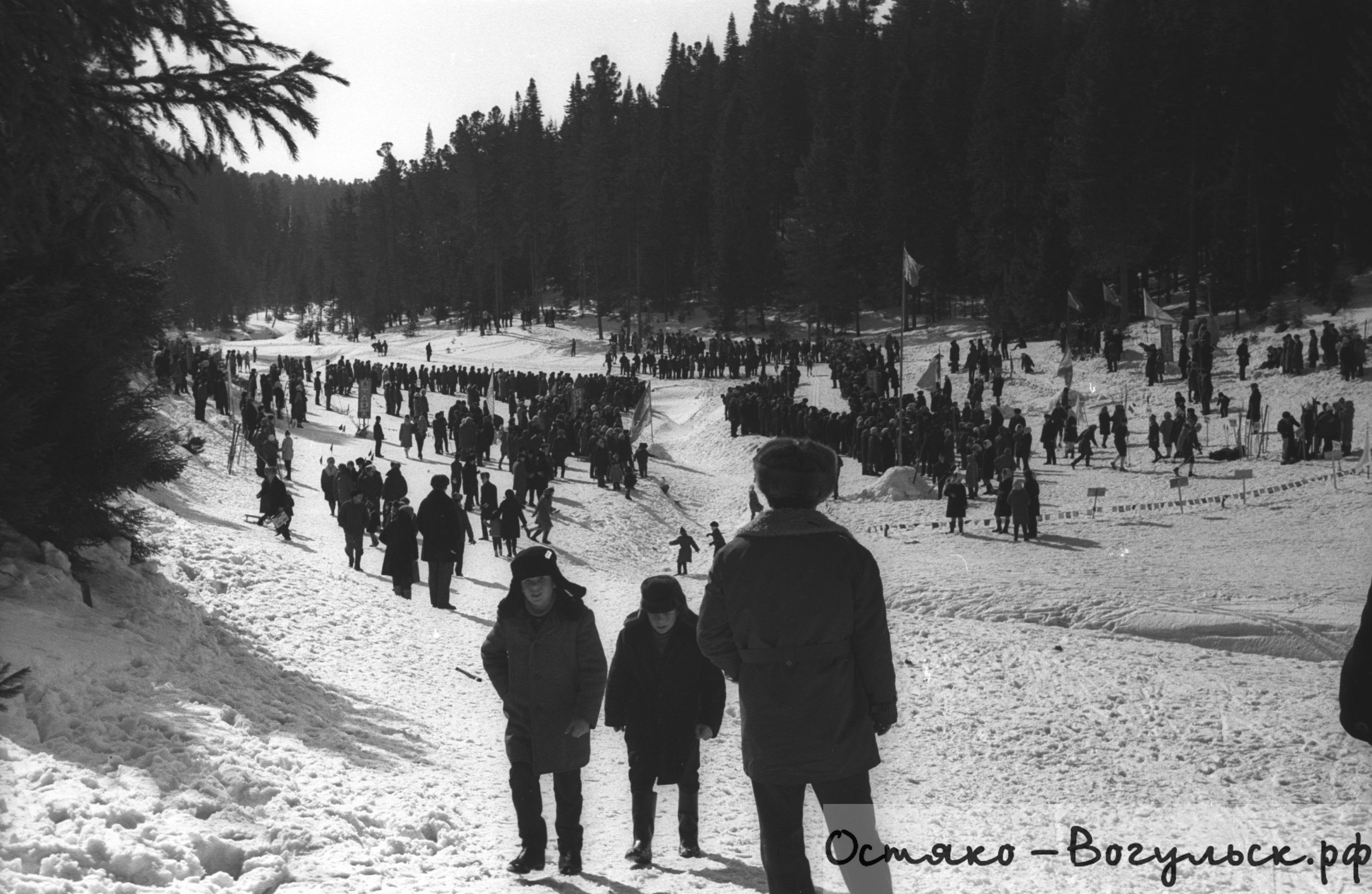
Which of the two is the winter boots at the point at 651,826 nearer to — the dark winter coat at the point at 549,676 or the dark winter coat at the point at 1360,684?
the dark winter coat at the point at 549,676

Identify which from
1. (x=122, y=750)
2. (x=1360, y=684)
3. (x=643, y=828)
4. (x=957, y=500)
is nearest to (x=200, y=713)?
(x=122, y=750)

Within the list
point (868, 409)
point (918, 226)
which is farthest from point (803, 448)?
point (918, 226)

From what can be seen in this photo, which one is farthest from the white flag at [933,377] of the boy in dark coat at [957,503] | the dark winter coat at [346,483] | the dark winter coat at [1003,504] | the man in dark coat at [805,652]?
the man in dark coat at [805,652]

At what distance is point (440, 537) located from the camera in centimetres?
1259

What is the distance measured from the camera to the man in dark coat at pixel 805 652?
352cm

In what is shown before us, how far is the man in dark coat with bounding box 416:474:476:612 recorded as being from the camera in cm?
1261

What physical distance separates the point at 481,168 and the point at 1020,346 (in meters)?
45.0

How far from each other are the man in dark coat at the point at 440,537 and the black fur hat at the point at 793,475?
915cm

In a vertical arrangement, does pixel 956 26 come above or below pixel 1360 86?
above

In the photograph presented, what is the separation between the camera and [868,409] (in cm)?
3116

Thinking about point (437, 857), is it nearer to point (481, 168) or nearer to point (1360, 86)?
point (1360, 86)

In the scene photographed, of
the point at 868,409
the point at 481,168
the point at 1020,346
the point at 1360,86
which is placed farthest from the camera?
the point at 481,168

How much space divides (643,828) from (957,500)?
54.7ft

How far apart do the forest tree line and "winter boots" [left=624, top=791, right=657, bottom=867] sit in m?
6.06
